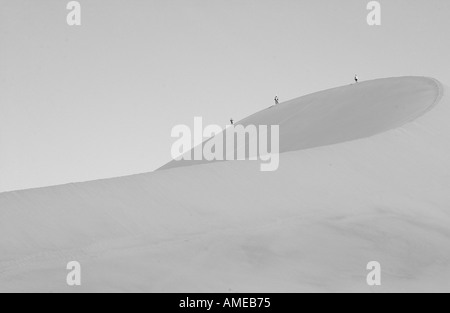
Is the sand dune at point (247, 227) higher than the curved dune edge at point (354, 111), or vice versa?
the curved dune edge at point (354, 111)

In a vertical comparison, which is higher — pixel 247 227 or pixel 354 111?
pixel 354 111

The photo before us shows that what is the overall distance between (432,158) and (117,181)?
21.5 ft

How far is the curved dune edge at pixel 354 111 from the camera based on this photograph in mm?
18000

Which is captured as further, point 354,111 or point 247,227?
point 354,111

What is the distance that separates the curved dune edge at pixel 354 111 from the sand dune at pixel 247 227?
2.86 meters

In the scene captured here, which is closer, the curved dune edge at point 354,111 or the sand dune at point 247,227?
the sand dune at point 247,227

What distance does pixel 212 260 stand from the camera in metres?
9.27

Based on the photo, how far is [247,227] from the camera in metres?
10.4

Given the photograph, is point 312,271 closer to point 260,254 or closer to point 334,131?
point 260,254

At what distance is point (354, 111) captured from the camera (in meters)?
21.0

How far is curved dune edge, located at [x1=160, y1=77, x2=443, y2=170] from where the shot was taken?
18.0 m

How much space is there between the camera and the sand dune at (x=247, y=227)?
877cm

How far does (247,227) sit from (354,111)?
1132cm
